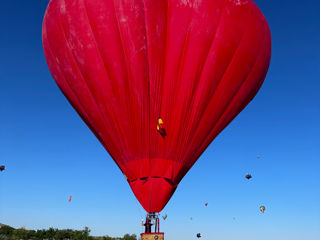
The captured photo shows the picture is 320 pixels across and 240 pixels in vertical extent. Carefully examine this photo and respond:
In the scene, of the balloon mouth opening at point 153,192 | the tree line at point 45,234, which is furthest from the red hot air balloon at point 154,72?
the tree line at point 45,234

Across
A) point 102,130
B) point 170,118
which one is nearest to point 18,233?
point 102,130

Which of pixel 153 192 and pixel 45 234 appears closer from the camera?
pixel 153 192

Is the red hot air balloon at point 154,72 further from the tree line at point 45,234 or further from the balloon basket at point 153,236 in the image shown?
the tree line at point 45,234

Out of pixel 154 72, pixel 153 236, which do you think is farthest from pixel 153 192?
pixel 154 72

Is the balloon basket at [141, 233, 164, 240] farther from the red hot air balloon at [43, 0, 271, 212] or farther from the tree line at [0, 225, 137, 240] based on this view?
the tree line at [0, 225, 137, 240]

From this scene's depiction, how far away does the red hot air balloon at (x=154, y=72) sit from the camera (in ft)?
32.2

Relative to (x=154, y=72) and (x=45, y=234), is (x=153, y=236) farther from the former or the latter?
(x=45, y=234)

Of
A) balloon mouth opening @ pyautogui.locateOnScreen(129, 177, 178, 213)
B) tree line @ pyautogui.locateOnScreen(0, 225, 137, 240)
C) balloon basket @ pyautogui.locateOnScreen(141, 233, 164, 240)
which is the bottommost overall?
balloon basket @ pyautogui.locateOnScreen(141, 233, 164, 240)

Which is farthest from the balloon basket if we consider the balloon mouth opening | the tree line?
the tree line

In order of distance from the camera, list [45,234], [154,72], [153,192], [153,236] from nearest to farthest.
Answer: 1. [153,236]
2. [153,192]
3. [154,72]
4. [45,234]

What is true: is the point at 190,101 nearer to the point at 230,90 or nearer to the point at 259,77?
the point at 230,90

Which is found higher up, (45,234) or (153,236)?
(45,234)

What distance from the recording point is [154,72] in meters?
9.98

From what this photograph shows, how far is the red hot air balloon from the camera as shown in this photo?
981 cm
